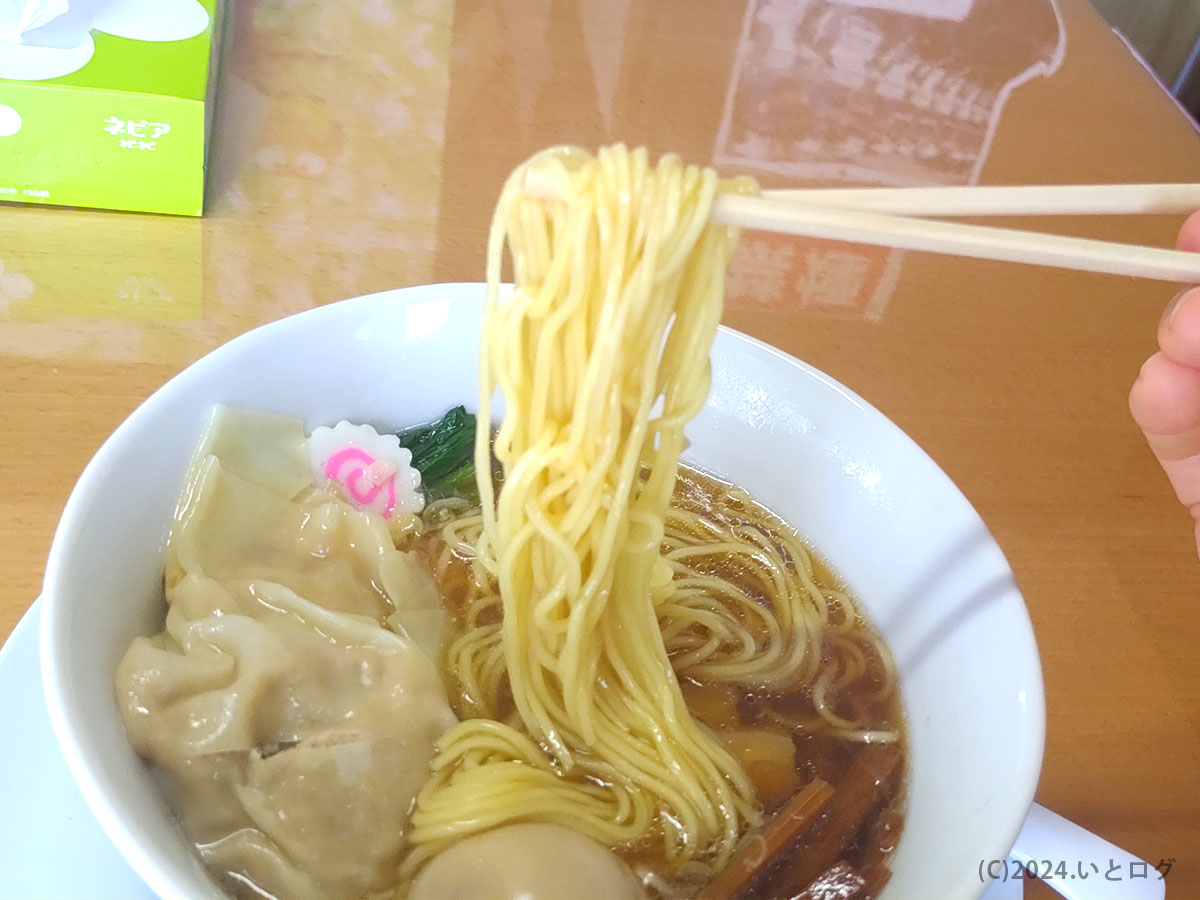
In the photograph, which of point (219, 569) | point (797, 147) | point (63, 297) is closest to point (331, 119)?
point (63, 297)

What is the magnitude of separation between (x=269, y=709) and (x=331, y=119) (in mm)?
1494

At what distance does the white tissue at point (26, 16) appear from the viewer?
1.63m

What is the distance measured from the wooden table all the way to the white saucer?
0.55 ft

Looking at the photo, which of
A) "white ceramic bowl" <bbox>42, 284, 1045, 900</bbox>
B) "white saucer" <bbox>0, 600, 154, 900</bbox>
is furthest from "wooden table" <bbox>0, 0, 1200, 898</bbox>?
"white ceramic bowl" <bbox>42, 284, 1045, 900</bbox>

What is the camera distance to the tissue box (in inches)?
61.9

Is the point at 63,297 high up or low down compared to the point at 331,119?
down

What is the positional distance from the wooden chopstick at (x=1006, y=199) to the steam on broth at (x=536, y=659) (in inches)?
3.9

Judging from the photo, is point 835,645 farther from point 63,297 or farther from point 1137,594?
point 63,297

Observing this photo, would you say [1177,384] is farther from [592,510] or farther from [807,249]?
[807,249]

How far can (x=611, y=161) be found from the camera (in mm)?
→ 889

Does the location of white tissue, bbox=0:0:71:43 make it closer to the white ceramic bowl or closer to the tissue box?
A: the tissue box

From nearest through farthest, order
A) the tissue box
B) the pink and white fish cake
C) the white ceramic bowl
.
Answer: the white ceramic bowl < the pink and white fish cake < the tissue box

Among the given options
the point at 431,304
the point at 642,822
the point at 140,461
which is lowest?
the point at 642,822

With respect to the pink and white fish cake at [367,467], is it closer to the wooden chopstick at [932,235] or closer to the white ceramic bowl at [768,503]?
the white ceramic bowl at [768,503]
